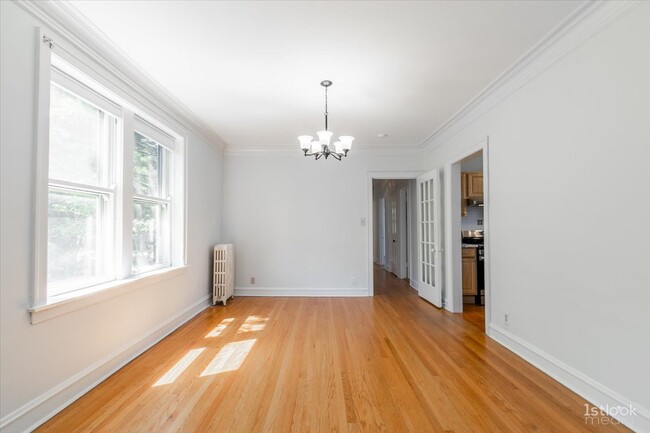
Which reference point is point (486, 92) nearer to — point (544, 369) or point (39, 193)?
point (544, 369)

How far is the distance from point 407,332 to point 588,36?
10.4 feet

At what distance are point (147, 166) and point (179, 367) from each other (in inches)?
87.9

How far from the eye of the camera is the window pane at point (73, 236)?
222cm

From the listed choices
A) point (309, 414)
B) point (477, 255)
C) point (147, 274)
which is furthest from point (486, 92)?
point (147, 274)

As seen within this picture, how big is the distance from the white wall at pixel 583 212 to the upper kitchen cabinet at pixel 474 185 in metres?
2.30

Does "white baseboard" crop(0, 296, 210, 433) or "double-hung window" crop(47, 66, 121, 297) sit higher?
"double-hung window" crop(47, 66, 121, 297)

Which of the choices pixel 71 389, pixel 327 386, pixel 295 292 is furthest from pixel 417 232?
pixel 71 389

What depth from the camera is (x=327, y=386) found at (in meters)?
2.37

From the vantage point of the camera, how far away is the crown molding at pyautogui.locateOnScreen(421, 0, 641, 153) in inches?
78.9

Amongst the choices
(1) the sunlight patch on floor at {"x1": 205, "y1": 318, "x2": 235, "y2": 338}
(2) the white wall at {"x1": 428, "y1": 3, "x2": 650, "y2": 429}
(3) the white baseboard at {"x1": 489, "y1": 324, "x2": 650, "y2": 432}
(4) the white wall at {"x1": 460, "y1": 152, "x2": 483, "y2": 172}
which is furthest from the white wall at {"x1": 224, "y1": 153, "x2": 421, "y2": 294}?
(3) the white baseboard at {"x1": 489, "y1": 324, "x2": 650, "y2": 432}

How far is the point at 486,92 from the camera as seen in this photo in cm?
333

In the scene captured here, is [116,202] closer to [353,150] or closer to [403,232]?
[353,150]

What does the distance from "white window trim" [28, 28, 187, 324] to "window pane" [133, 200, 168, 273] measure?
0.12 meters

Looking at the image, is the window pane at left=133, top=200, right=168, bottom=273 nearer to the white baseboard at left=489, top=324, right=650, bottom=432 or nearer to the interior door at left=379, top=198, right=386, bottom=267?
the white baseboard at left=489, top=324, right=650, bottom=432
